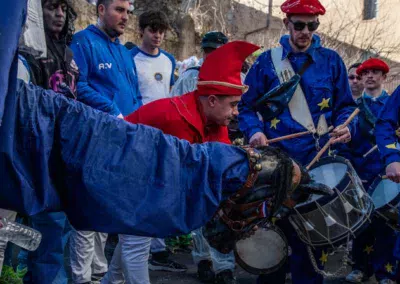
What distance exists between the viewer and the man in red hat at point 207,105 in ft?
13.6

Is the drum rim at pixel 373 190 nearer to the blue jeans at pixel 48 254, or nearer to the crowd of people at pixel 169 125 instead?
the crowd of people at pixel 169 125

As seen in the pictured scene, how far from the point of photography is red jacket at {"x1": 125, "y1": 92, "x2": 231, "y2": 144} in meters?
4.18

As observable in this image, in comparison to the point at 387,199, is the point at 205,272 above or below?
below

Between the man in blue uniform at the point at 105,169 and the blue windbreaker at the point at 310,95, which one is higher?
the man in blue uniform at the point at 105,169

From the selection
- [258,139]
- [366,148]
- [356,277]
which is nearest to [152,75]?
[258,139]

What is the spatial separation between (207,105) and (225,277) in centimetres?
241

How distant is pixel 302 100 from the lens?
5.49 m

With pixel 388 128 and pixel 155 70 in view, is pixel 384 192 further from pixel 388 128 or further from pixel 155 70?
pixel 155 70

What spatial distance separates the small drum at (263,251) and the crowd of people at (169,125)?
194mm

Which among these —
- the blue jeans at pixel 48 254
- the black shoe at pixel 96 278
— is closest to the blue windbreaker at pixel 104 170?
the blue jeans at pixel 48 254

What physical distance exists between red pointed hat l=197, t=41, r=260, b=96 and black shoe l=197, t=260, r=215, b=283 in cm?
254

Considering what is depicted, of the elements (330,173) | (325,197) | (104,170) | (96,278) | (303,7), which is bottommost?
(96,278)

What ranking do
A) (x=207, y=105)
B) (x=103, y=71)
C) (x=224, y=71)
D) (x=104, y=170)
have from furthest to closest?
(x=103, y=71) → (x=207, y=105) → (x=224, y=71) → (x=104, y=170)

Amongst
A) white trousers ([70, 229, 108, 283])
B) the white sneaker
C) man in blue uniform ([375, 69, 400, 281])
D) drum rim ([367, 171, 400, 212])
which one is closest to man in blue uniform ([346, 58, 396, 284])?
the white sneaker
